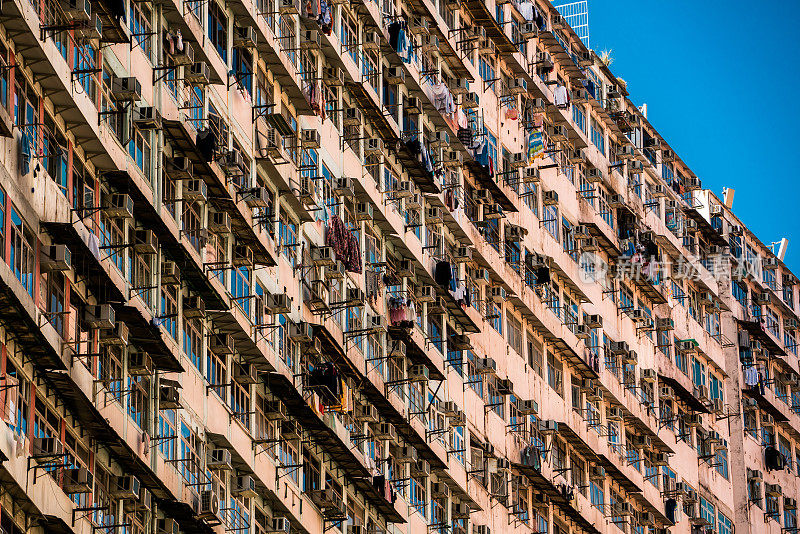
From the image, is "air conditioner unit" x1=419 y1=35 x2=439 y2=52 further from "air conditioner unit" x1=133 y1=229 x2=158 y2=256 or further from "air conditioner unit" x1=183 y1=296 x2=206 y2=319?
"air conditioner unit" x1=133 y1=229 x2=158 y2=256

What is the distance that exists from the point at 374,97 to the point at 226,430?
30.3 ft

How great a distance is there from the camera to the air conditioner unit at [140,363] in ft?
88.4

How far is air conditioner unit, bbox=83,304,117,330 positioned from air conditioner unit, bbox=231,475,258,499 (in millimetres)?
4514

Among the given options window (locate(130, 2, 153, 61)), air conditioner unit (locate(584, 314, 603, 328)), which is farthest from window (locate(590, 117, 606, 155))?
window (locate(130, 2, 153, 61))

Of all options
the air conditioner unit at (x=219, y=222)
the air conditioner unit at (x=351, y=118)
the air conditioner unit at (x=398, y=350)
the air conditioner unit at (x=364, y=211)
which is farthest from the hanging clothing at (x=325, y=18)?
the air conditioner unit at (x=398, y=350)

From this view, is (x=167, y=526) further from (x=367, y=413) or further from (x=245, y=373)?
(x=367, y=413)

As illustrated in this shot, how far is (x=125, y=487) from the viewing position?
2645 centimetres

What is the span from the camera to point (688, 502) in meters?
47.5

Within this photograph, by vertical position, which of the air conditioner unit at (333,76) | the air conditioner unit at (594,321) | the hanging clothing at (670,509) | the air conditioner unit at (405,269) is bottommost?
the hanging clothing at (670,509)

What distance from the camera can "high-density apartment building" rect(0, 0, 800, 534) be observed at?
25719mm

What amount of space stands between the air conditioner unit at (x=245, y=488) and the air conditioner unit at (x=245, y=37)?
7410 millimetres

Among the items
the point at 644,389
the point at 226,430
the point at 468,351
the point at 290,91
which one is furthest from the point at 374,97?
the point at 644,389

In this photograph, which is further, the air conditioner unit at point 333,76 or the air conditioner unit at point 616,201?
the air conditioner unit at point 616,201

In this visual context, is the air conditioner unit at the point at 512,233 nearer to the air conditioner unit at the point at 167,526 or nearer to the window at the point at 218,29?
the window at the point at 218,29
